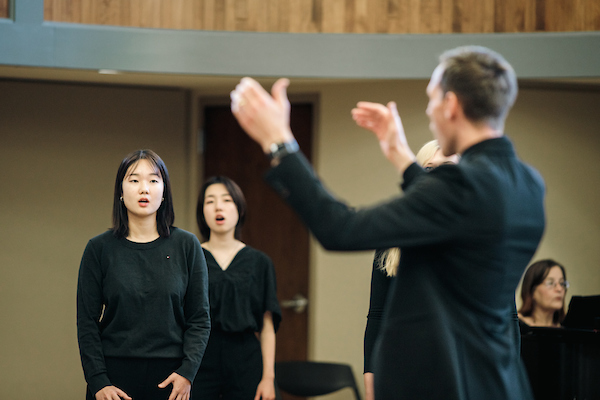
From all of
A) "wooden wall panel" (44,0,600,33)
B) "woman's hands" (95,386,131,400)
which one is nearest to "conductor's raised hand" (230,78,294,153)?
"woman's hands" (95,386,131,400)

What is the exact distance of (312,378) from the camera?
4.47 m

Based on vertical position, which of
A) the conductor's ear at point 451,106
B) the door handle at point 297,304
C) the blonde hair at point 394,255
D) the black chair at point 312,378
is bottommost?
the black chair at point 312,378

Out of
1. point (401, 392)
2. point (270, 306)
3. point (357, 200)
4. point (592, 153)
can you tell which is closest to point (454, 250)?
point (401, 392)

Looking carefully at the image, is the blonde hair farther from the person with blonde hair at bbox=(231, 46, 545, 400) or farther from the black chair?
the black chair

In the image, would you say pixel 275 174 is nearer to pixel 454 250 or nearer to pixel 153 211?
pixel 454 250

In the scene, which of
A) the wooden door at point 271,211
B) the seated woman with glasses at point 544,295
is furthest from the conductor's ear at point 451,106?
the wooden door at point 271,211

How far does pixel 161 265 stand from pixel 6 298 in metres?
2.48

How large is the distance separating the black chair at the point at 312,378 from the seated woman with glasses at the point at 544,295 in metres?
1.22

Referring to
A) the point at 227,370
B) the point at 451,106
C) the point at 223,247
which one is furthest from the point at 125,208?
the point at 451,106

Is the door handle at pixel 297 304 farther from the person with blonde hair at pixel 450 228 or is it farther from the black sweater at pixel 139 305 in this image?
the person with blonde hair at pixel 450 228

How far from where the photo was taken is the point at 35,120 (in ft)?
15.4

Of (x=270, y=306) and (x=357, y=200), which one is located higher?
(x=357, y=200)

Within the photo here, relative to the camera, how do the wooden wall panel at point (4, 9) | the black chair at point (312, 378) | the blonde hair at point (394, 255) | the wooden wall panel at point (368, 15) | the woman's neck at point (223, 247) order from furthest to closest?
1. the black chair at point (312, 378)
2. the wooden wall panel at point (368, 15)
3. the wooden wall panel at point (4, 9)
4. the woman's neck at point (223, 247)
5. the blonde hair at point (394, 255)

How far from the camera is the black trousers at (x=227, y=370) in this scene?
10.4 ft
